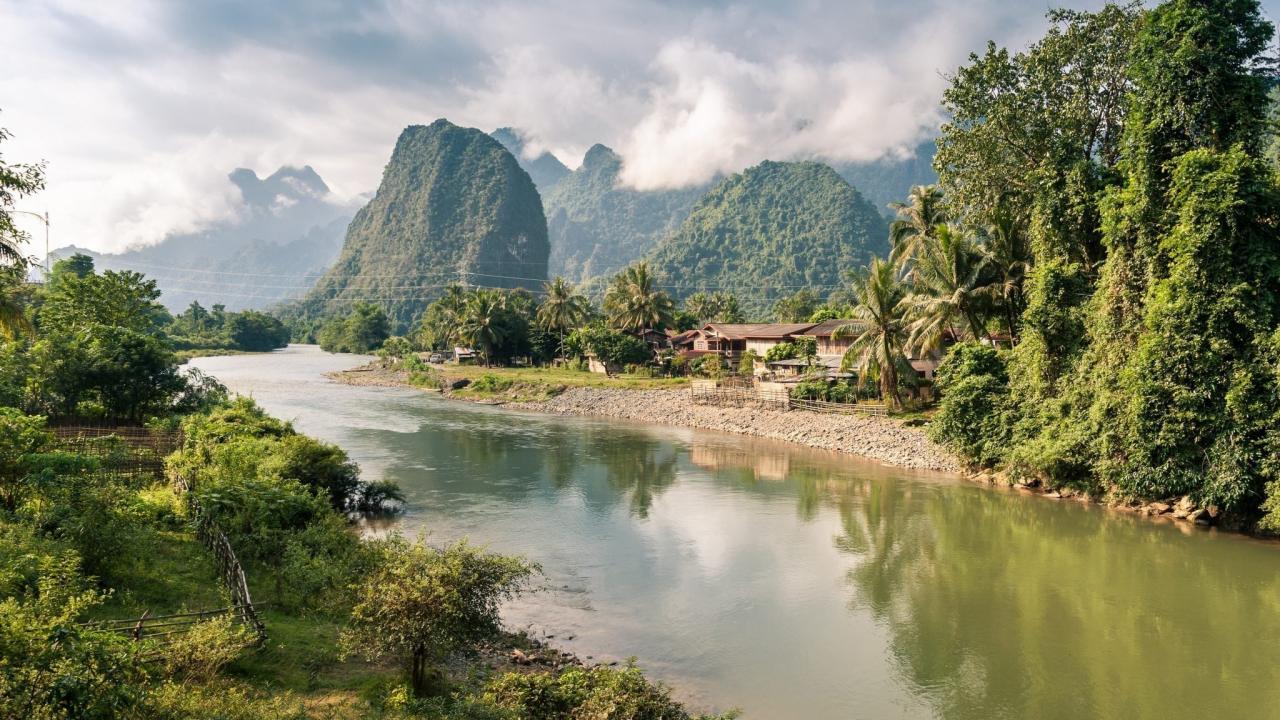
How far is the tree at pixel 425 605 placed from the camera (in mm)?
9586

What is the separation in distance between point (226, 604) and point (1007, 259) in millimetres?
31906

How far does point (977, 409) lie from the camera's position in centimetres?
2869

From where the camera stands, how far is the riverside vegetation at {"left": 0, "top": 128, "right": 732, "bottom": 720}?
729cm

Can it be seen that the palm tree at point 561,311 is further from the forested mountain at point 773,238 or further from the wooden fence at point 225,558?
the forested mountain at point 773,238

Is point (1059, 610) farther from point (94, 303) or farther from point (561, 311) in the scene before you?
point (561, 311)

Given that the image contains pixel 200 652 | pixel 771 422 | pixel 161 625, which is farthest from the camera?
pixel 771 422

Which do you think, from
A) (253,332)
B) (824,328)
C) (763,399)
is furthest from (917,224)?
(253,332)

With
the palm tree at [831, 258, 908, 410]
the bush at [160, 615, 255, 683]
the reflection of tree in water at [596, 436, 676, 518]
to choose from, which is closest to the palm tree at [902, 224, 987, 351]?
the palm tree at [831, 258, 908, 410]

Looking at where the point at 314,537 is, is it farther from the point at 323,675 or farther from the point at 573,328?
the point at 573,328

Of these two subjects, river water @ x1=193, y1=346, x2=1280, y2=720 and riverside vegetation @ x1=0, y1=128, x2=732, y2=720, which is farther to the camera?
river water @ x1=193, y1=346, x2=1280, y2=720

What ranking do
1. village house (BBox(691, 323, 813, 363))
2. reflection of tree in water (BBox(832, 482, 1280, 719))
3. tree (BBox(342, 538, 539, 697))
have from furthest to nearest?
village house (BBox(691, 323, 813, 363)) < reflection of tree in water (BBox(832, 482, 1280, 719)) < tree (BBox(342, 538, 539, 697))

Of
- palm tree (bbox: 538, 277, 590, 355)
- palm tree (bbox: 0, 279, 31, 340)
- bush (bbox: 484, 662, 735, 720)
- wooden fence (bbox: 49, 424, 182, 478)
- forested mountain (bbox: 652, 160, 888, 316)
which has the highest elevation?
forested mountain (bbox: 652, 160, 888, 316)

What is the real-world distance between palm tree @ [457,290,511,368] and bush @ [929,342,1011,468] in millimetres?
55540

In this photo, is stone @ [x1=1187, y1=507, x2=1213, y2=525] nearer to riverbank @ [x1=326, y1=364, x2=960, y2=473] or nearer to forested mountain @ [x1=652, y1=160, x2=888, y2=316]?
riverbank @ [x1=326, y1=364, x2=960, y2=473]
